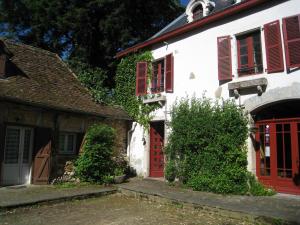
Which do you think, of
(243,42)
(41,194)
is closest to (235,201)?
(243,42)

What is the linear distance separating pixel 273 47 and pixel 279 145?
113 inches

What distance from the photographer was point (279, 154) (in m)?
9.10

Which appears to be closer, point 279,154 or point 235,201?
point 235,201

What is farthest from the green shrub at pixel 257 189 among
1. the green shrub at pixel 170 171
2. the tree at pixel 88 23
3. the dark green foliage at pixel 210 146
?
the tree at pixel 88 23

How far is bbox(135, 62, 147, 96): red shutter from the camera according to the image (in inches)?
523

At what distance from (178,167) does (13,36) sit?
564 inches

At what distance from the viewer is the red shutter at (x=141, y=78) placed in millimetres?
13289

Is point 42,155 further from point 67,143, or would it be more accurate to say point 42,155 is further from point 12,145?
point 67,143

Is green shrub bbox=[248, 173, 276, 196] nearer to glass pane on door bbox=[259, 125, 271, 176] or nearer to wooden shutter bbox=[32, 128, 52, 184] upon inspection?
glass pane on door bbox=[259, 125, 271, 176]

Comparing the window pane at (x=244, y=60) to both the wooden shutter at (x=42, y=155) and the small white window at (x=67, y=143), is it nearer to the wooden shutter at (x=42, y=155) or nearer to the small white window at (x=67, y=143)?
the small white window at (x=67, y=143)

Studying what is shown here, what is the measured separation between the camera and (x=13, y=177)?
10195mm

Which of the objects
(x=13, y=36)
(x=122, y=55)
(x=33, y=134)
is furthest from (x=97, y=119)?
(x=13, y=36)

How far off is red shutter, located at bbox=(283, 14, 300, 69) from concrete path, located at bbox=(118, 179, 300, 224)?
145 inches

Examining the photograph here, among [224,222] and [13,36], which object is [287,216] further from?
[13,36]
